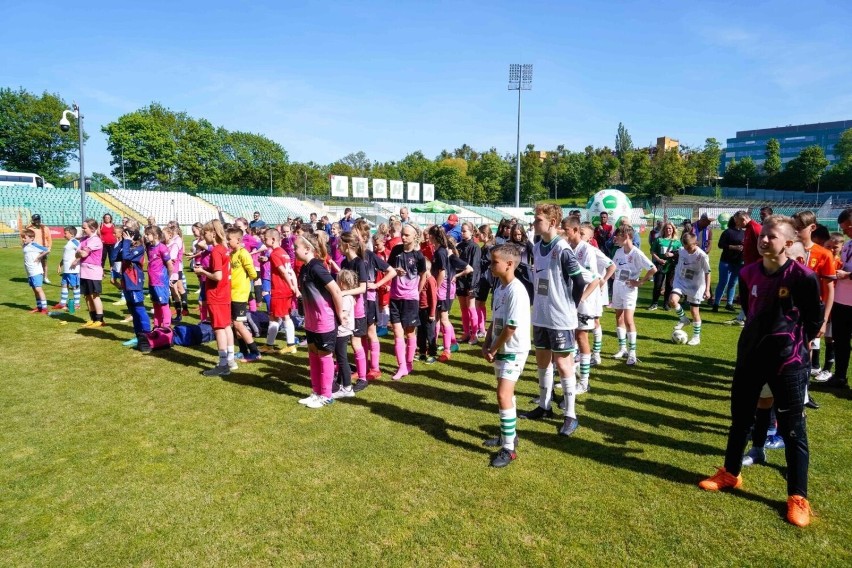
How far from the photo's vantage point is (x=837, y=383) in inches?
259

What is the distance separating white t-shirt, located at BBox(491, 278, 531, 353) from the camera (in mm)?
4477

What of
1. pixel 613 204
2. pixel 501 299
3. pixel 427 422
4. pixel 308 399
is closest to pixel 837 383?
pixel 501 299

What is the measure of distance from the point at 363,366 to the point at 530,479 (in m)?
3.17

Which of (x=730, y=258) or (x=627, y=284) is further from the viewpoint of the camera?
(x=730, y=258)

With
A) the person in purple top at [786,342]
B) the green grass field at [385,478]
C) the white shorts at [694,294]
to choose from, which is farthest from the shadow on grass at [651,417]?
the white shorts at [694,294]

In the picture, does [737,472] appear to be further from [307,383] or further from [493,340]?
[307,383]

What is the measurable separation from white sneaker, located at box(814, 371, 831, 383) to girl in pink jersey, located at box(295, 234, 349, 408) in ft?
21.8

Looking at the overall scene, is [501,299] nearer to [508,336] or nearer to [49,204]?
[508,336]

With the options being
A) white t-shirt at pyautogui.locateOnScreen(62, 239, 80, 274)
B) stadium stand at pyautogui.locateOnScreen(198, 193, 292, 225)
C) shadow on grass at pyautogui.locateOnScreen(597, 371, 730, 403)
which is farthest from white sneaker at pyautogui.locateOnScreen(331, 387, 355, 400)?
stadium stand at pyautogui.locateOnScreen(198, 193, 292, 225)

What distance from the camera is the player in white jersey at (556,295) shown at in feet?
16.5

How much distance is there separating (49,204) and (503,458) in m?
49.9

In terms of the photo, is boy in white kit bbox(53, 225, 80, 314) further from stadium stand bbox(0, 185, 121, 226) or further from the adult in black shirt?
stadium stand bbox(0, 185, 121, 226)

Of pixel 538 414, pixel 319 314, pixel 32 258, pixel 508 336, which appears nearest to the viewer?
pixel 508 336

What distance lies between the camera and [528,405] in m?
6.18
